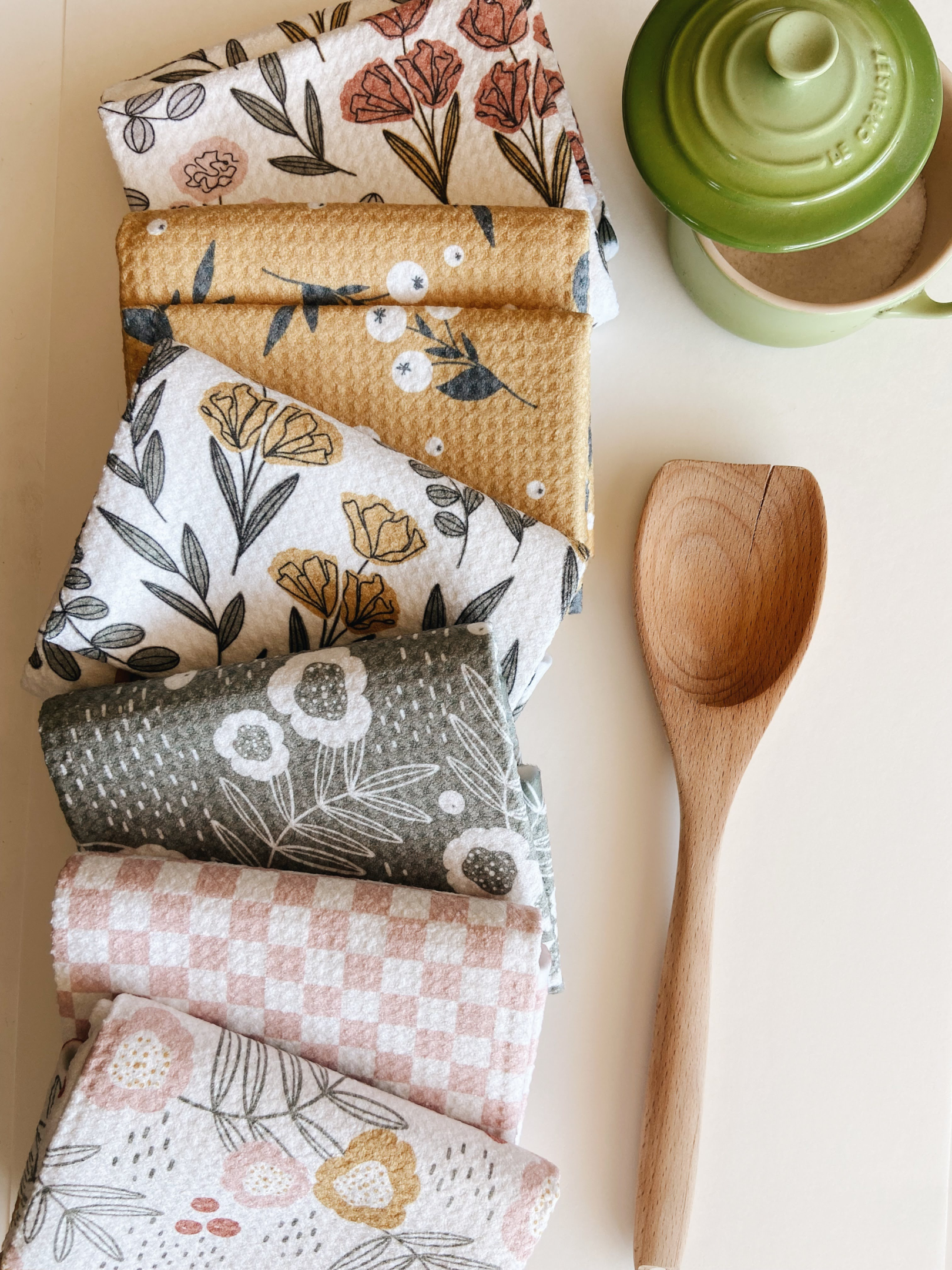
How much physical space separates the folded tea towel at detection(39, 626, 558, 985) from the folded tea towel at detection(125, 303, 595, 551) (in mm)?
86

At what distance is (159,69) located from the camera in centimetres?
49

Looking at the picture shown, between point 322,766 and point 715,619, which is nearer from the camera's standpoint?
point 322,766

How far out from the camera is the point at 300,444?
0.39 m

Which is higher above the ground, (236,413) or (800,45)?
(800,45)

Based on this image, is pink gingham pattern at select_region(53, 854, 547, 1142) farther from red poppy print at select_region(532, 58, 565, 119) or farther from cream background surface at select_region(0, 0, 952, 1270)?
red poppy print at select_region(532, 58, 565, 119)

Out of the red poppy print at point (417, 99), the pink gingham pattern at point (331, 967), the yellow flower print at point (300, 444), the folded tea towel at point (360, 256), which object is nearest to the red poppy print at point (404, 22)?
the red poppy print at point (417, 99)

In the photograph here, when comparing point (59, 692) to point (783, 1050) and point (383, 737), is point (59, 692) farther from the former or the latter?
point (783, 1050)

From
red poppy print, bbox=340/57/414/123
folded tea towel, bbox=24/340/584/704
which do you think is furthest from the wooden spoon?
red poppy print, bbox=340/57/414/123

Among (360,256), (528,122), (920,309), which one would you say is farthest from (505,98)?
(920,309)

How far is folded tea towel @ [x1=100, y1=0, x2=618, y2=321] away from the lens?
0.46 metres

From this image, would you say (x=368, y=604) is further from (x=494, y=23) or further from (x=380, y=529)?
(x=494, y=23)

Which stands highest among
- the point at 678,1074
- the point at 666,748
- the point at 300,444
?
the point at 300,444

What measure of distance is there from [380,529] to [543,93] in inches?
9.0

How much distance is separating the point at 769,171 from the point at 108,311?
1.13 ft
